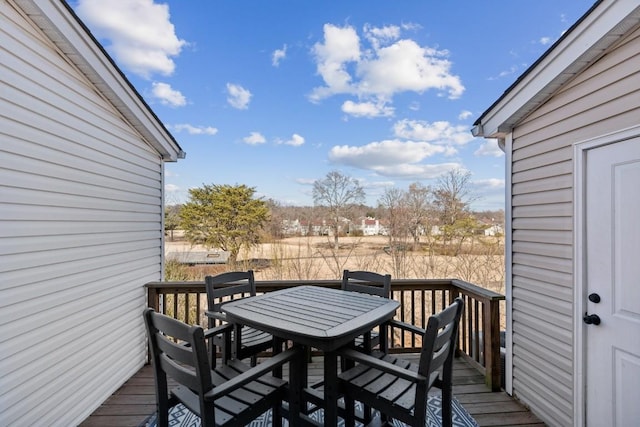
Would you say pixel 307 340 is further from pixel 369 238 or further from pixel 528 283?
pixel 369 238

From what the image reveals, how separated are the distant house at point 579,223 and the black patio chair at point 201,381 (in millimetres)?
1916

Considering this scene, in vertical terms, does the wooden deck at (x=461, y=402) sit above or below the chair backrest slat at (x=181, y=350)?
below

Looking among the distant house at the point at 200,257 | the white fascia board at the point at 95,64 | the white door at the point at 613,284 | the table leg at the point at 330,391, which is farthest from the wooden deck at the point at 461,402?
the distant house at the point at 200,257

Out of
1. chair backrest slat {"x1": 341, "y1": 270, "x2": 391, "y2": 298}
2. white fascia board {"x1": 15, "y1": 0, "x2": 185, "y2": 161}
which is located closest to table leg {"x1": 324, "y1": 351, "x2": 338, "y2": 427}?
chair backrest slat {"x1": 341, "y1": 270, "x2": 391, "y2": 298}

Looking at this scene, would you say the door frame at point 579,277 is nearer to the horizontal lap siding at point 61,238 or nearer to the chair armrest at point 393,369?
the chair armrest at point 393,369

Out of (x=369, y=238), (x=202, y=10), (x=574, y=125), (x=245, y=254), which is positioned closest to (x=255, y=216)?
(x=245, y=254)

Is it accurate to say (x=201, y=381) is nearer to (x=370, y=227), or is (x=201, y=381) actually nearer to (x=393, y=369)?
(x=393, y=369)

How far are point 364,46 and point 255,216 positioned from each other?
543 centimetres

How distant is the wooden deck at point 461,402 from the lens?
245 centimetres

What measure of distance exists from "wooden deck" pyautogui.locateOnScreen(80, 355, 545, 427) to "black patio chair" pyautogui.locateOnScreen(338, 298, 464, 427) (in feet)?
3.59

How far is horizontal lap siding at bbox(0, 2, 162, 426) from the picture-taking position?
189cm

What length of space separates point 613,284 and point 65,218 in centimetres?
377

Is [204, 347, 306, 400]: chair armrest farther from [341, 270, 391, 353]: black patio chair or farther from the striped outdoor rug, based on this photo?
the striped outdoor rug

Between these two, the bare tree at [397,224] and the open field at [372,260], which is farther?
the bare tree at [397,224]
